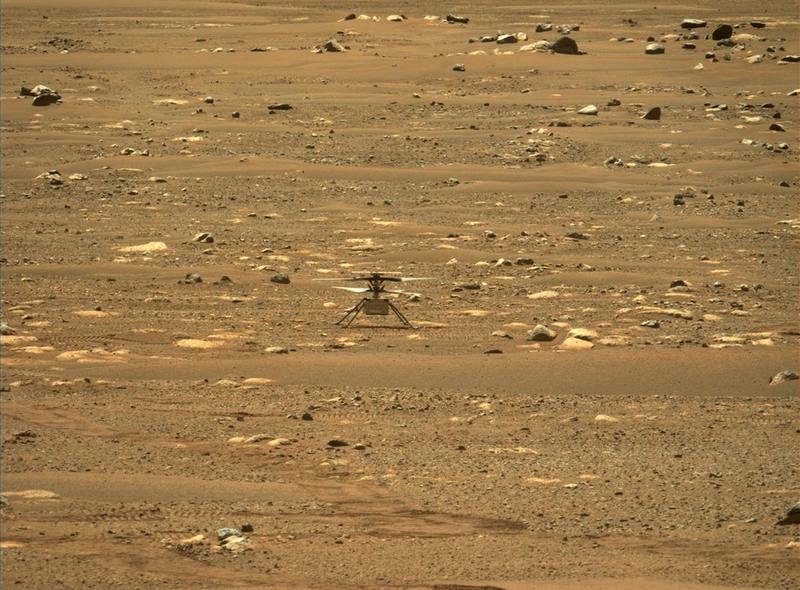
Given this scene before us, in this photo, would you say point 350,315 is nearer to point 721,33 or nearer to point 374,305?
point 374,305

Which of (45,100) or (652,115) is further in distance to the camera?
(45,100)

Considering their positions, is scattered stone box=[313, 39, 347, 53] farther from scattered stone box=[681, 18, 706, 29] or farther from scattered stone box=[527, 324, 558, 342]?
scattered stone box=[527, 324, 558, 342]

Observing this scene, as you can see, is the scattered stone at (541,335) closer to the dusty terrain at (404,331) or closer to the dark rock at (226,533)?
the dusty terrain at (404,331)

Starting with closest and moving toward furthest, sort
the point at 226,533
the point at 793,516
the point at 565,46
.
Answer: the point at 226,533, the point at 793,516, the point at 565,46

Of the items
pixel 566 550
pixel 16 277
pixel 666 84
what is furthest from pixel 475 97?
pixel 566 550

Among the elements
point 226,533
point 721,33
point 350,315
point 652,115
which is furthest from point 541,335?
point 721,33

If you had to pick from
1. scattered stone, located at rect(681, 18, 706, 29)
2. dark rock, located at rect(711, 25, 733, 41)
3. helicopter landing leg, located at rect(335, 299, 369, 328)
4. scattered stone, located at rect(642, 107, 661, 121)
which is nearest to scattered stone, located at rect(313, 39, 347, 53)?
dark rock, located at rect(711, 25, 733, 41)
